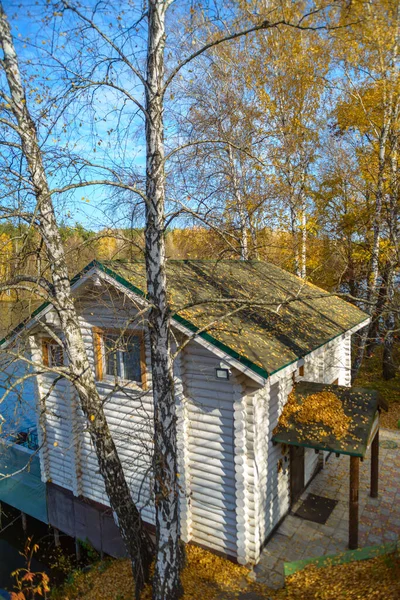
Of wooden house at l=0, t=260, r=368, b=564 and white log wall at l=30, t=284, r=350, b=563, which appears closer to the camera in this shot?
wooden house at l=0, t=260, r=368, b=564

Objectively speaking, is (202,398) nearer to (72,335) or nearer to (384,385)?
(72,335)

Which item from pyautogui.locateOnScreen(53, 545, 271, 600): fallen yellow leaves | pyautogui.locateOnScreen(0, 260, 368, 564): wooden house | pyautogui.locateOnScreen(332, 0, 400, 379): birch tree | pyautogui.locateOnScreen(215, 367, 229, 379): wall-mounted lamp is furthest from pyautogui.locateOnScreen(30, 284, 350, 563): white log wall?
pyautogui.locateOnScreen(332, 0, 400, 379): birch tree

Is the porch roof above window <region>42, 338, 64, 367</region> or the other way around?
the other way around

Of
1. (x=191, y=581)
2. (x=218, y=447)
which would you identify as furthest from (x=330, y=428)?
(x=191, y=581)

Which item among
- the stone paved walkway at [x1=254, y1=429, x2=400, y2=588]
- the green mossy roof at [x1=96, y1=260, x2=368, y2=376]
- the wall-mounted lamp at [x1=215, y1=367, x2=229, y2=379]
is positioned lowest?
the stone paved walkway at [x1=254, y1=429, x2=400, y2=588]

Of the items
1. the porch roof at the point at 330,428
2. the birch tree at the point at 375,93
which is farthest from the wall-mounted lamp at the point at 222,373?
the birch tree at the point at 375,93

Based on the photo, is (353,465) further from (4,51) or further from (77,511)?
(4,51)

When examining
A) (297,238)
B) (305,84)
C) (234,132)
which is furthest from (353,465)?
(305,84)

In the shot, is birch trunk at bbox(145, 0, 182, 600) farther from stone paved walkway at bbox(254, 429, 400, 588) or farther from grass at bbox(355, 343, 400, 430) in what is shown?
grass at bbox(355, 343, 400, 430)
